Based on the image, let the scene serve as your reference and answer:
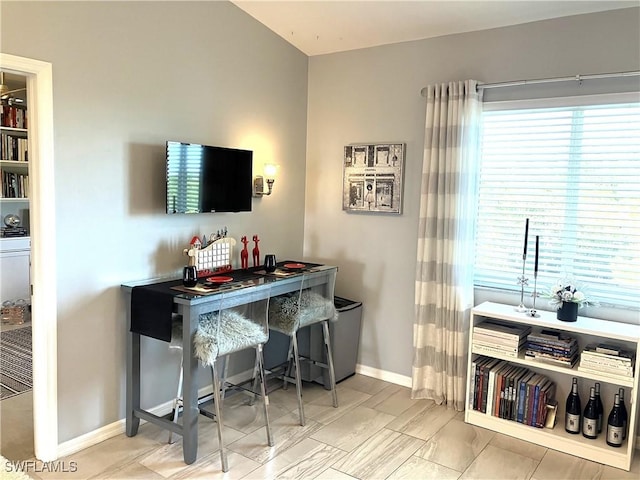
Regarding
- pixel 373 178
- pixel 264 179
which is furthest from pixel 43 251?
pixel 373 178

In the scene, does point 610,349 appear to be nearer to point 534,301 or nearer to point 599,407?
point 599,407

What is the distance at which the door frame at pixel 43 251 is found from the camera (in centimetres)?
252

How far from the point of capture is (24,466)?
264 cm

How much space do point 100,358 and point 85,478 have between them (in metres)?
0.64

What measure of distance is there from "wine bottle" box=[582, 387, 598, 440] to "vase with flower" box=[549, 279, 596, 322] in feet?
1.56

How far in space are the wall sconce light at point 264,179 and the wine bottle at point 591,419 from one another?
2.59 m

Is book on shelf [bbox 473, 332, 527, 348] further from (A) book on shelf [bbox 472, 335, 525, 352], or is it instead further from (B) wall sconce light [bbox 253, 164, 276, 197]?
(B) wall sconce light [bbox 253, 164, 276, 197]

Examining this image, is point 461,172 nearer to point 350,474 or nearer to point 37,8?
point 350,474

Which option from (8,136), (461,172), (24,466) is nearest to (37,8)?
(24,466)

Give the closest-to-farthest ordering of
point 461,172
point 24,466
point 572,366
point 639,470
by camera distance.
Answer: point 24,466 → point 639,470 → point 572,366 → point 461,172

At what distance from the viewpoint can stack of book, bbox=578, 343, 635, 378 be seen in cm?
279

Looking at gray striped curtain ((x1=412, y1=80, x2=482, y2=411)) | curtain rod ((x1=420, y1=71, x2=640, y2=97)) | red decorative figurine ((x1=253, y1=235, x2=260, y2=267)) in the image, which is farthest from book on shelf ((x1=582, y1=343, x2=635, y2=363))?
red decorative figurine ((x1=253, y1=235, x2=260, y2=267))

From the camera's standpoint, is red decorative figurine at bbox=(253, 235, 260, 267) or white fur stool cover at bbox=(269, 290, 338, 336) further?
red decorative figurine at bbox=(253, 235, 260, 267)

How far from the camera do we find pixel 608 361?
9.30 ft
